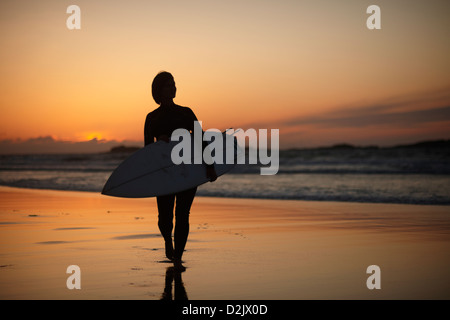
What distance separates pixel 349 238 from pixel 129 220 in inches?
134

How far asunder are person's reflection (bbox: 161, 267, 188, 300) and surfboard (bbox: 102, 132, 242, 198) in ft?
2.25

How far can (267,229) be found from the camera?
24.1 feet

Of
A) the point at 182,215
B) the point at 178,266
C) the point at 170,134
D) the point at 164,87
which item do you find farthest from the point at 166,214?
the point at 164,87

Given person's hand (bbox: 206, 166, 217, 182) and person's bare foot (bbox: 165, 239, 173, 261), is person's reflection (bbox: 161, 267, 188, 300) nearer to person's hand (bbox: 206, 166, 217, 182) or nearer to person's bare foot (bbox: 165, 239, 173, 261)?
person's bare foot (bbox: 165, 239, 173, 261)

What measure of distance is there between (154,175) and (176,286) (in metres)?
1.28

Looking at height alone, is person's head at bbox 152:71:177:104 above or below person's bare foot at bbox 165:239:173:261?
above

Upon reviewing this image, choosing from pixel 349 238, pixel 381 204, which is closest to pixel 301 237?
pixel 349 238

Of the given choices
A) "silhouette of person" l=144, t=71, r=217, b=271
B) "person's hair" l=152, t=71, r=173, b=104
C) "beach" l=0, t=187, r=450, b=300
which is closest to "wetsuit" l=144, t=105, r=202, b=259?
"silhouette of person" l=144, t=71, r=217, b=271

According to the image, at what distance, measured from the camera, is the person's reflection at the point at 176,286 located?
3898 mm

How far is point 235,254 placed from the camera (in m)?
5.47

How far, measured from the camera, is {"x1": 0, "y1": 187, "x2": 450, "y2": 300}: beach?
13.4ft

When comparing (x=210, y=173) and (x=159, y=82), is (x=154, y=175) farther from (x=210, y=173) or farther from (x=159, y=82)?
(x=159, y=82)

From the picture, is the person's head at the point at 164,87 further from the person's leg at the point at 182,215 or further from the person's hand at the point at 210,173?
the person's leg at the point at 182,215
